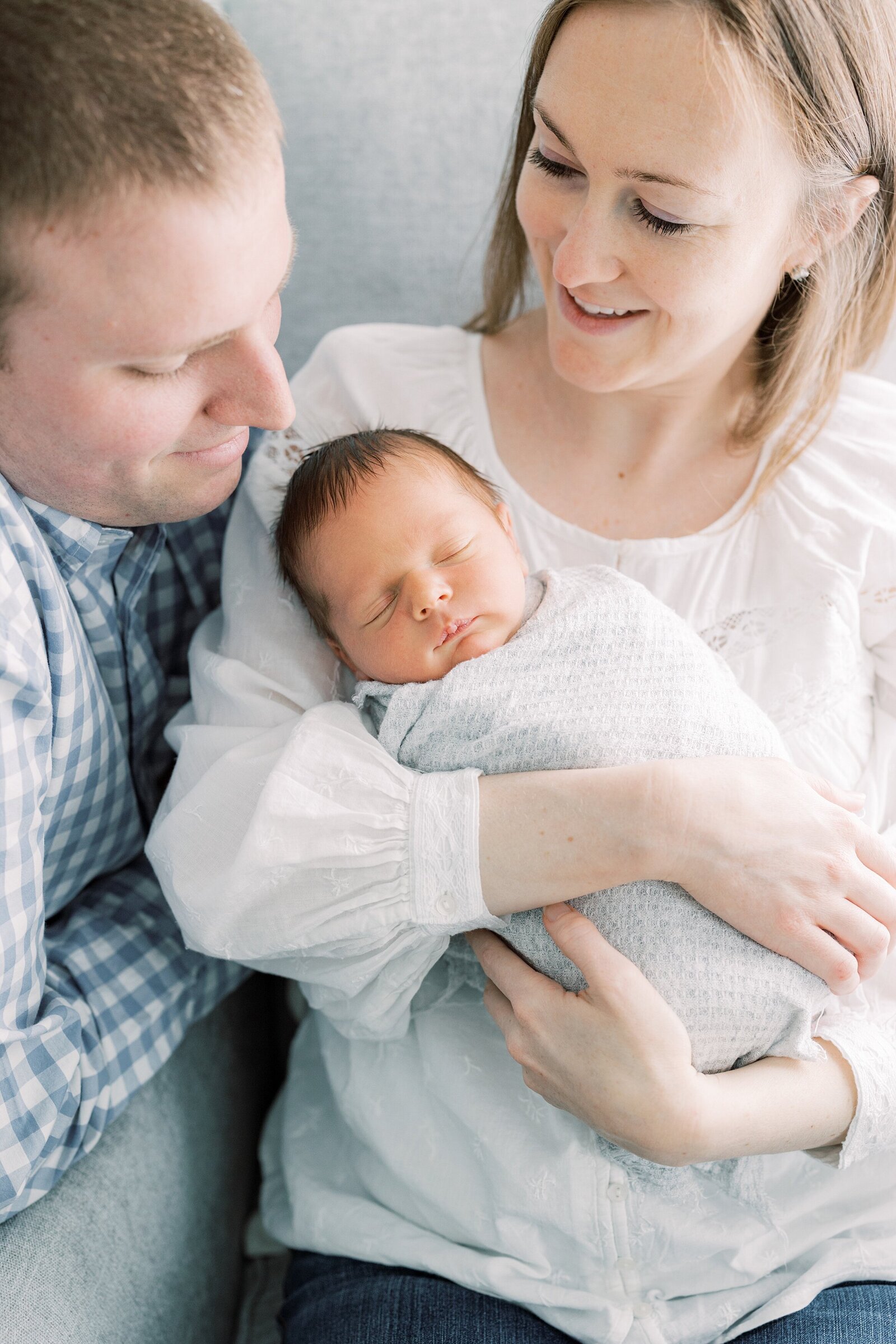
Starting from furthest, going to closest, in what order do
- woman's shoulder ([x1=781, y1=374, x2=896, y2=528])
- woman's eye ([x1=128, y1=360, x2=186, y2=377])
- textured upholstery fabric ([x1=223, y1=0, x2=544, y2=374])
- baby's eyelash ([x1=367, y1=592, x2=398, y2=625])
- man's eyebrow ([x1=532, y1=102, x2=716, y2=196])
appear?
1. textured upholstery fabric ([x1=223, y1=0, x2=544, y2=374])
2. woman's shoulder ([x1=781, y1=374, x2=896, y2=528])
3. baby's eyelash ([x1=367, y1=592, x2=398, y2=625])
4. man's eyebrow ([x1=532, y1=102, x2=716, y2=196])
5. woman's eye ([x1=128, y1=360, x2=186, y2=377])

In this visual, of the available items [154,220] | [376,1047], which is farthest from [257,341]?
[376,1047]

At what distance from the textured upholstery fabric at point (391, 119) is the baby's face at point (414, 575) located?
23.5 inches

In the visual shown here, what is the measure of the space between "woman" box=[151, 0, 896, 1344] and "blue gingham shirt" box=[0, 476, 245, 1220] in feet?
0.39

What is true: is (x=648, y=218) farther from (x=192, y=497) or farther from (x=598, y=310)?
(x=192, y=497)

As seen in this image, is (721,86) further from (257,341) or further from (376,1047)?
(376,1047)

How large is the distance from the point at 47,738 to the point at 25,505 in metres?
0.25

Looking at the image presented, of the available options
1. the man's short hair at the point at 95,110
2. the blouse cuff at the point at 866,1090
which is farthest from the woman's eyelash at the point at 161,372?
the blouse cuff at the point at 866,1090

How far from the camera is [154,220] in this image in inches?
34.2

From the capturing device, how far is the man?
2.78 feet

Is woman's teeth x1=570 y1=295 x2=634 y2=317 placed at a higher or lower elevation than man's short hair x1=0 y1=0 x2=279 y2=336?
lower

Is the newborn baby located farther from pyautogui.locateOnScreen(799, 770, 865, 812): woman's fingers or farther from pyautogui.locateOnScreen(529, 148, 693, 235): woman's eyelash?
pyautogui.locateOnScreen(529, 148, 693, 235): woman's eyelash

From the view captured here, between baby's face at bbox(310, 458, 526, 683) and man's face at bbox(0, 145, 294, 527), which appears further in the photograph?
baby's face at bbox(310, 458, 526, 683)

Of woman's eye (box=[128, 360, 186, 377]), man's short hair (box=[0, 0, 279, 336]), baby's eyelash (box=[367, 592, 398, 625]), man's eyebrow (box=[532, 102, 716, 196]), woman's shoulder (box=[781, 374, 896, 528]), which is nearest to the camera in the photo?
man's short hair (box=[0, 0, 279, 336])

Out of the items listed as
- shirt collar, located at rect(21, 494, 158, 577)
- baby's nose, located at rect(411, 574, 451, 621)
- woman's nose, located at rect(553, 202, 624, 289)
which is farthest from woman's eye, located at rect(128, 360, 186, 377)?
woman's nose, located at rect(553, 202, 624, 289)
